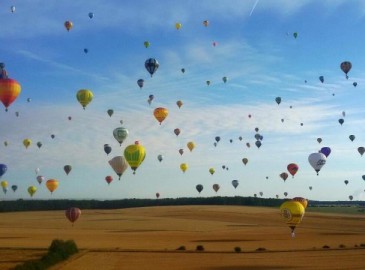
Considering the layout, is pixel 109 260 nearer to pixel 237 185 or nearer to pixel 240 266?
pixel 240 266

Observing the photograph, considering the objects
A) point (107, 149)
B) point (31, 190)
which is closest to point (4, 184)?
point (31, 190)

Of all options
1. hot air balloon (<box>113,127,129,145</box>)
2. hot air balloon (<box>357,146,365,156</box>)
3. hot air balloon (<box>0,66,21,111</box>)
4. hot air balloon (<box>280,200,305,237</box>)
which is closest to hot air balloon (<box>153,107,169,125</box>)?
hot air balloon (<box>113,127,129,145</box>)

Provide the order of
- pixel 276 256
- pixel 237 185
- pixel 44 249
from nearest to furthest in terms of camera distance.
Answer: pixel 276 256 → pixel 44 249 → pixel 237 185

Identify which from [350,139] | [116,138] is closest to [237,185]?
[350,139]

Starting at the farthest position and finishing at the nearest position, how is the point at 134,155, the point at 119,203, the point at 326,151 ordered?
the point at 119,203 → the point at 326,151 → the point at 134,155

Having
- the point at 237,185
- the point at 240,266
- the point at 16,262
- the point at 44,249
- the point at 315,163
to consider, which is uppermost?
the point at 237,185

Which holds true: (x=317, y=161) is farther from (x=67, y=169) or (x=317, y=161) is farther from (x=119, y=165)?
(x=67, y=169)
